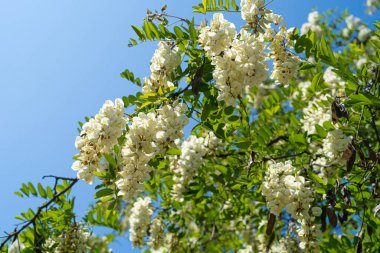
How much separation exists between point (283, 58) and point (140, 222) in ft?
9.66

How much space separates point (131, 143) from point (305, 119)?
2.66m

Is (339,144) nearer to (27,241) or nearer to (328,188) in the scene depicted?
(328,188)

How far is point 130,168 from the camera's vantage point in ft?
8.45

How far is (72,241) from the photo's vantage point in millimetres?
3867

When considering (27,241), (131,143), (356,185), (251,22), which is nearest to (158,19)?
(251,22)

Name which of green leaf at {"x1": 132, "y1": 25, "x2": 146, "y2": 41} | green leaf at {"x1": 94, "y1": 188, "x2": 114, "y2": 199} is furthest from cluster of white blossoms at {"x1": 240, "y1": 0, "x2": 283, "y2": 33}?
green leaf at {"x1": 94, "y1": 188, "x2": 114, "y2": 199}

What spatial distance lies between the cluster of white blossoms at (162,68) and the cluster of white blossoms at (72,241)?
6.14ft

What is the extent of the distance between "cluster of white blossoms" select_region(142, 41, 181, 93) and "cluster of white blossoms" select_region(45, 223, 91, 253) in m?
1.87

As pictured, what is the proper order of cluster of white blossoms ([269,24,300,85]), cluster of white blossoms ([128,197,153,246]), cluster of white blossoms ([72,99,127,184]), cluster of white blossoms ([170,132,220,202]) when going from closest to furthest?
cluster of white blossoms ([72,99,127,184]) → cluster of white blossoms ([269,24,300,85]) → cluster of white blossoms ([170,132,220,202]) → cluster of white blossoms ([128,197,153,246])

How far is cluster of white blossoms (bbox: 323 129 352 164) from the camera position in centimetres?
312

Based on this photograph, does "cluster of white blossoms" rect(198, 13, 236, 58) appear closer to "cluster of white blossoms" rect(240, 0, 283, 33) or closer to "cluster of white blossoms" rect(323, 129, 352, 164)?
"cluster of white blossoms" rect(240, 0, 283, 33)

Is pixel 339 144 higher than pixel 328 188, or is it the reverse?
pixel 339 144

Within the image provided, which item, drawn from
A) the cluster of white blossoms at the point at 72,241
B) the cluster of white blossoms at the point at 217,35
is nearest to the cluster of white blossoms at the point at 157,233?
the cluster of white blossoms at the point at 72,241

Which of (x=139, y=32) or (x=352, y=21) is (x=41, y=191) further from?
(x=352, y=21)
